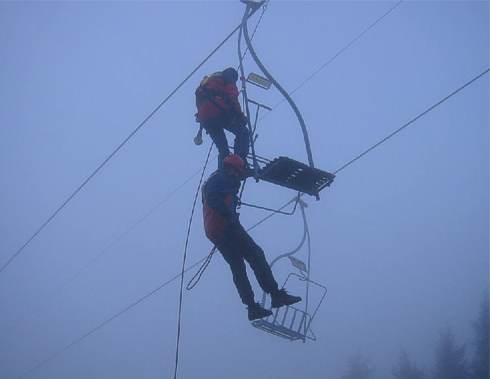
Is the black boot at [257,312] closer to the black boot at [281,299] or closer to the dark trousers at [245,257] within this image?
the dark trousers at [245,257]

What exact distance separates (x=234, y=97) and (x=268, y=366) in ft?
329

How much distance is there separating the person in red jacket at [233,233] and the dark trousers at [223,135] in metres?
0.56

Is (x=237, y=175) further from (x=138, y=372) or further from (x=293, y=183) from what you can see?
(x=138, y=372)

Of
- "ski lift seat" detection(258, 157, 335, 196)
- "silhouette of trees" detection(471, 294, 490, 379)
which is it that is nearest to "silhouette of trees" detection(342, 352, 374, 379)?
"silhouette of trees" detection(471, 294, 490, 379)

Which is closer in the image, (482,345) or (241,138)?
(241,138)

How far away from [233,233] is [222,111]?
4.97ft

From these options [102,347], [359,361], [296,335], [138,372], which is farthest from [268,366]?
A: [296,335]

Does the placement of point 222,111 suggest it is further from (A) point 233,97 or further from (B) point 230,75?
(B) point 230,75

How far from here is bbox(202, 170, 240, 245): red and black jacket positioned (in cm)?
483

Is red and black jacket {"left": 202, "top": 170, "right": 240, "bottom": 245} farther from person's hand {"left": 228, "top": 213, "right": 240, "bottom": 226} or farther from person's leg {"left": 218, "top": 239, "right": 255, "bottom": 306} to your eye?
person's leg {"left": 218, "top": 239, "right": 255, "bottom": 306}

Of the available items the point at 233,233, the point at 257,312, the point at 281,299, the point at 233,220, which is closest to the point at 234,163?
the point at 233,220

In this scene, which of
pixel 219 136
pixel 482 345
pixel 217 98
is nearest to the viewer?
pixel 217 98

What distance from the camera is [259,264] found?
16.1ft

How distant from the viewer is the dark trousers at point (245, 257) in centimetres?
489
